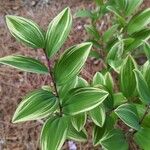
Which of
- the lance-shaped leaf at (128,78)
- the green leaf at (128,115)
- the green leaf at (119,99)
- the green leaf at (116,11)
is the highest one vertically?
the green leaf at (116,11)

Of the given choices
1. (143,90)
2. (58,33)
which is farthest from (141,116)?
(58,33)

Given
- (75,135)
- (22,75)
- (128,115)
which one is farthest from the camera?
(22,75)

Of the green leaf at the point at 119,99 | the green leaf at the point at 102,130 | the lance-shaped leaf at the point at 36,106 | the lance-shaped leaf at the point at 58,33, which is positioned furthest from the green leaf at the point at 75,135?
the lance-shaped leaf at the point at 58,33

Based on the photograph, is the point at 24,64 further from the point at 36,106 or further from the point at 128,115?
the point at 128,115

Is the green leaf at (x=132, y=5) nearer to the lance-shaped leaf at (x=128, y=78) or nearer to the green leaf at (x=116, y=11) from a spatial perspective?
the green leaf at (x=116, y=11)

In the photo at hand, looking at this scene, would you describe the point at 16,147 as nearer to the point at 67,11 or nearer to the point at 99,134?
the point at 99,134

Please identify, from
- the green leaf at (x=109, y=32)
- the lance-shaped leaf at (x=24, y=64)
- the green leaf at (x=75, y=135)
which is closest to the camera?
the lance-shaped leaf at (x=24, y=64)

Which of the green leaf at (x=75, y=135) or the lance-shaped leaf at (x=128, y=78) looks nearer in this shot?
the lance-shaped leaf at (x=128, y=78)
